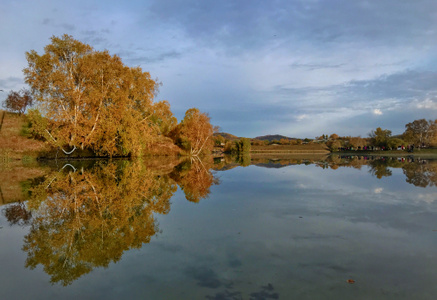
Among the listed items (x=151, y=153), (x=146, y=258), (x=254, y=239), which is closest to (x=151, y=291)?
(x=146, y=258)

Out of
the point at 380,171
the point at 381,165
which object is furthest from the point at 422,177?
the point at 381,165

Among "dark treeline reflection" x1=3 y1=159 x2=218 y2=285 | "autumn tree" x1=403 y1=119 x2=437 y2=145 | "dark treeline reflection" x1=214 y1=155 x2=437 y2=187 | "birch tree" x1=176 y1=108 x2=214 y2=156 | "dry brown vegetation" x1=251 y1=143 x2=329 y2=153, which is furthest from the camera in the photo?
"dry brown vegetation" x1=251 y1=143 x2=329 y2=153

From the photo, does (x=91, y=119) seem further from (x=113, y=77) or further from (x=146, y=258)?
(x=146, y=258)

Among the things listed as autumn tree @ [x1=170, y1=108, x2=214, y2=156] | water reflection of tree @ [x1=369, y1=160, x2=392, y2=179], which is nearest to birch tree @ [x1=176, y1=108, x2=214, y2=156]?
A: autumn tree @ [x1=170, y1=108, x2=214, y2=156]

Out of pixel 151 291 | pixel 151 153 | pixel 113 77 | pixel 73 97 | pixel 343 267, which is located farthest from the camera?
pixel 151 153

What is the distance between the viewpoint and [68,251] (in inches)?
219

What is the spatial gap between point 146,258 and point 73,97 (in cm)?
3484

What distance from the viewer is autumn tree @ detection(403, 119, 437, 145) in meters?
84.2

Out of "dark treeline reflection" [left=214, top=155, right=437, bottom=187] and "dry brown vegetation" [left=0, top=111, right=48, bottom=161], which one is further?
"dry brown vegetation" [left=0, top=111, right=48, bottom=161]

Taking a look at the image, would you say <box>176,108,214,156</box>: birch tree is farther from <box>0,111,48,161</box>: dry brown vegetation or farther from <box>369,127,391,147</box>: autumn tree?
<box>369,127,391,147</box>: autumn tree

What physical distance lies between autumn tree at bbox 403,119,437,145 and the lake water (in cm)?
9158

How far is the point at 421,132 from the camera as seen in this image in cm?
8556

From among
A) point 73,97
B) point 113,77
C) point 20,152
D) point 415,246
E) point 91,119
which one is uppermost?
point 113,77

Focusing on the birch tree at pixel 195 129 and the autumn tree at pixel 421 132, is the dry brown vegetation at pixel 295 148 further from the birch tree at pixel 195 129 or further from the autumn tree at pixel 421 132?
the birch tree at pixel 195 129
